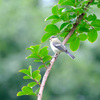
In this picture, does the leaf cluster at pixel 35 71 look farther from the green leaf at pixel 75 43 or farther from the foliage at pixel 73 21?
the green leaf at pixel 75 43

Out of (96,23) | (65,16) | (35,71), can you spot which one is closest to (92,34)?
(96,23)

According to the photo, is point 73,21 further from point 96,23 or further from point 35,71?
point 35,71

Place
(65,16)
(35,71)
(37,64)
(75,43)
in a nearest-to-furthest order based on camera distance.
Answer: (35,71) → (65,16) → (75,43) → (37,64)

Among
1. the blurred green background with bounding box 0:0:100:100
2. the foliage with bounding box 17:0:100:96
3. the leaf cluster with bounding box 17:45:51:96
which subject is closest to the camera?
the leaf cluster with bounding box 17:45:51:96

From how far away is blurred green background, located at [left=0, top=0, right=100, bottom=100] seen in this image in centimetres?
760

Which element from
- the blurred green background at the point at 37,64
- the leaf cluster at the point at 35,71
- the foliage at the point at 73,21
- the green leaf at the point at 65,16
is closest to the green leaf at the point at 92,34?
the foliage at the point at 73,21

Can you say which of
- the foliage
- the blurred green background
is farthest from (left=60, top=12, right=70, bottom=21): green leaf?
the blurred green background

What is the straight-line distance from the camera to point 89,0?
959 mm

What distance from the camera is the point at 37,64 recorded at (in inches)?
291

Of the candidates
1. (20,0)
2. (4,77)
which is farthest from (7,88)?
(20,0)

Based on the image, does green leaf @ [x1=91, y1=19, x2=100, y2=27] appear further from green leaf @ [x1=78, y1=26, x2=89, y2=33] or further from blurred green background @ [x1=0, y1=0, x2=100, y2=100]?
blurred green background @ [x1=0, y1=0, x2=100, y2=100]

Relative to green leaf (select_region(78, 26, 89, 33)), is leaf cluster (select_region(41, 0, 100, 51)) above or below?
above

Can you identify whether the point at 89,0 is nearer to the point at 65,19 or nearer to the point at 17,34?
the point at 65,19

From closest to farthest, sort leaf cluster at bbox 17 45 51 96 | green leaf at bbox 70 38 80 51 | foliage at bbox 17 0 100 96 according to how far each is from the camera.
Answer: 1. leaf cluster at bbox 17 45 51 96
2. foliage at bbox 17 0 100 96
3. green leaf at bbox 70 38 80 51
